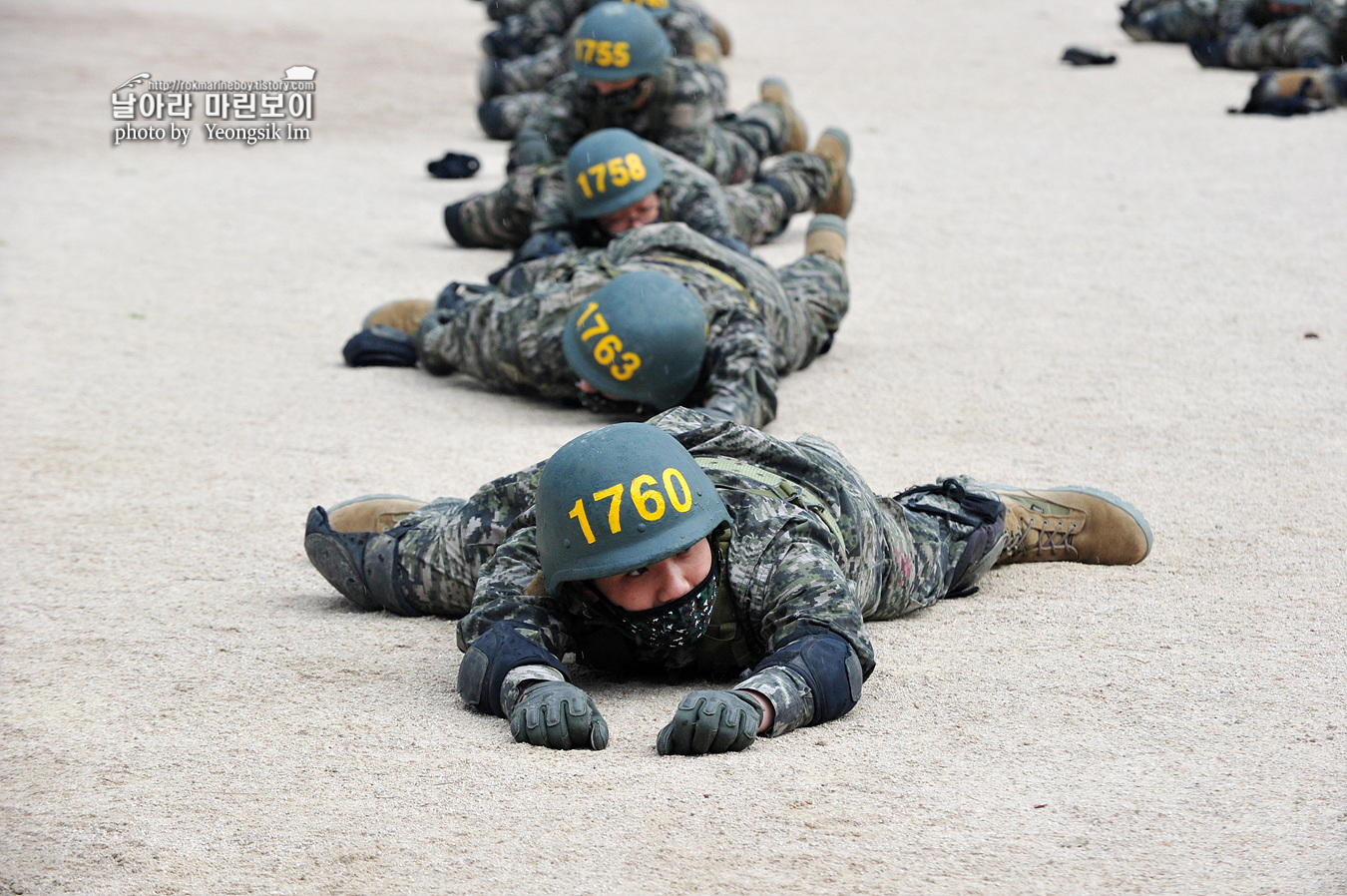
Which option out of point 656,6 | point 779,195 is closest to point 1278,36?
point 656,6

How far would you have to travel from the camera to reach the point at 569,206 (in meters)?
8.61

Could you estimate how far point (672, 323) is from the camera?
6008 millimetres

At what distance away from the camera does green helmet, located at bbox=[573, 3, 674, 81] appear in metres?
9.23

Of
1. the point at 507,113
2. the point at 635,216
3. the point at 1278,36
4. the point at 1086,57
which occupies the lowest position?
the point at 507,113

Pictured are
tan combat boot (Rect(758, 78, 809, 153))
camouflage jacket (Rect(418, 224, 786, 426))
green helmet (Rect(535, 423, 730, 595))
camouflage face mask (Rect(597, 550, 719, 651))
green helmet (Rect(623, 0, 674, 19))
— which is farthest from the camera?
green helmet (Rect(623, 0, 674, 19))

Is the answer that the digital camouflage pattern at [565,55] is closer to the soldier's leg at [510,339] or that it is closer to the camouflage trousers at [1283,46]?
the camouflage trousers at [1283,46]

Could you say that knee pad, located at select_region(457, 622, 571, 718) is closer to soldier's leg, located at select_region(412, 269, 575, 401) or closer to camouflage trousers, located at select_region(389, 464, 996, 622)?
camouflage trousers, located at select_region(389, 464, 996, 622)

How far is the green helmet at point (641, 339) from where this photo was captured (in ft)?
19.7

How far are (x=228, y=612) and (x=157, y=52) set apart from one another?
14.3m

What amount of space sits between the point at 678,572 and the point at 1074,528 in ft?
5.71

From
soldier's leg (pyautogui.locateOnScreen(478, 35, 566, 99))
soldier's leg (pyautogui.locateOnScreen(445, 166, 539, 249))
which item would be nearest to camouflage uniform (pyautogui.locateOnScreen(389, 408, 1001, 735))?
soldier's leg (pyautogui.locateOnScreen(445, 166, 539, 249))

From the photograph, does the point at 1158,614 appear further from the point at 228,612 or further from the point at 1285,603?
the point at 228,612

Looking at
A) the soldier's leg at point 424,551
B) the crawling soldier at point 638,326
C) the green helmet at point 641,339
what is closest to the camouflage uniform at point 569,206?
the crawling soldier at point 638,326

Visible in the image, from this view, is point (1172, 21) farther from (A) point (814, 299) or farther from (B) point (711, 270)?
(B) point (711, 270)
